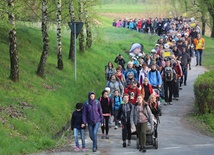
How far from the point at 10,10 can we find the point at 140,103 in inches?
218

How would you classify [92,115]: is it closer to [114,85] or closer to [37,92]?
[114,85]

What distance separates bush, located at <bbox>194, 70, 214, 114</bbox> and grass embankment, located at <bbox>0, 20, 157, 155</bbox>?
456 cm

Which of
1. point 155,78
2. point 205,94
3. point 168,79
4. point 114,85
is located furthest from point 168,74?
point 114,85

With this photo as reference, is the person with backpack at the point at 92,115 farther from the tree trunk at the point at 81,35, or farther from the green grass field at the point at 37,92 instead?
the tree trunk at the point at 81,35

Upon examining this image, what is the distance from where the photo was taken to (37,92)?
19.6 m

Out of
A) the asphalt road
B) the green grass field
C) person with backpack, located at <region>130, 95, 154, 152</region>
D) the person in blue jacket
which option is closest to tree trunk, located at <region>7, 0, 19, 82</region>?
the green grass field

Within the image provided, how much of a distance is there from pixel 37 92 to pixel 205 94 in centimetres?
583

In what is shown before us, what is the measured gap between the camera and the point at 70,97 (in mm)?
21172

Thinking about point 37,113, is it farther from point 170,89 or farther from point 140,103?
point 170,89

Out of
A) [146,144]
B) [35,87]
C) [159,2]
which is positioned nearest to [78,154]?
[146,144]

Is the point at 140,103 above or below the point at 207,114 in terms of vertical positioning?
above

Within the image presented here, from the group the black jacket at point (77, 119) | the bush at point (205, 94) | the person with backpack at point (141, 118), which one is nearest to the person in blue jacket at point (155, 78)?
the bush at point (205, 94)

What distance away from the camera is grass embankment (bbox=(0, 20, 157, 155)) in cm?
1532

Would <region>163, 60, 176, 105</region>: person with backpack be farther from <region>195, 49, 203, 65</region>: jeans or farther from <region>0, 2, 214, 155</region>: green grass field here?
<region>195, 49, 203, 65</region>: jeans
